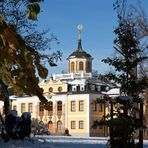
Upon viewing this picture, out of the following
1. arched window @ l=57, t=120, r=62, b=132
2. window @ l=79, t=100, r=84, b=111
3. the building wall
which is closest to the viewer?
the building wall

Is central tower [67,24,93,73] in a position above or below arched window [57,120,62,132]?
above

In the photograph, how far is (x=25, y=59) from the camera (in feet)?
11.1

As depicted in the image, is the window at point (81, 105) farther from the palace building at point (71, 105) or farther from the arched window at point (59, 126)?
the arched window at point (59, 126)

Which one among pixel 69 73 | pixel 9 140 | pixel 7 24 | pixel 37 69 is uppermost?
pixel 69 73

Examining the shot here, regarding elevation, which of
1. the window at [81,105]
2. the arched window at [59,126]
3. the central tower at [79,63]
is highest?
the central tower at [79,63]

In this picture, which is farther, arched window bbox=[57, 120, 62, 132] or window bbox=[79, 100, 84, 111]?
arched window bbox=[57, 120, 62, 132]

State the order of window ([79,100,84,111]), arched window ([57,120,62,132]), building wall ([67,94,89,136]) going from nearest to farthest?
building wall ([67,94,89,136])
window ([79,100,84,111])
arched window ([57,120,62,132])

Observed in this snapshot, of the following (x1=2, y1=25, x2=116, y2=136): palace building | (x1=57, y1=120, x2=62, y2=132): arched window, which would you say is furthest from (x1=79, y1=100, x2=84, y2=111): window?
(x1=57, y1=120, x2=62, y2=132): arched window

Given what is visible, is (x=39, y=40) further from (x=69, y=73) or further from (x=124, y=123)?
(x=69, y=73)

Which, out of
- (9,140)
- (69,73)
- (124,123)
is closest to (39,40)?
(9,140)

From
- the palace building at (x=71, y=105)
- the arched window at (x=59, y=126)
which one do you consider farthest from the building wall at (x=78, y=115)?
the arched window at (x=59, y=126)

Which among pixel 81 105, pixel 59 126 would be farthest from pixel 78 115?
pixel 59 126

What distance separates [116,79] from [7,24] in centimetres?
980

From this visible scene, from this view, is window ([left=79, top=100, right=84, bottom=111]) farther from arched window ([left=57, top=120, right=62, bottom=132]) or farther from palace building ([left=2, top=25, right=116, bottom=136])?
arched window ([left=57, top=120, right=62, bottom=132])
